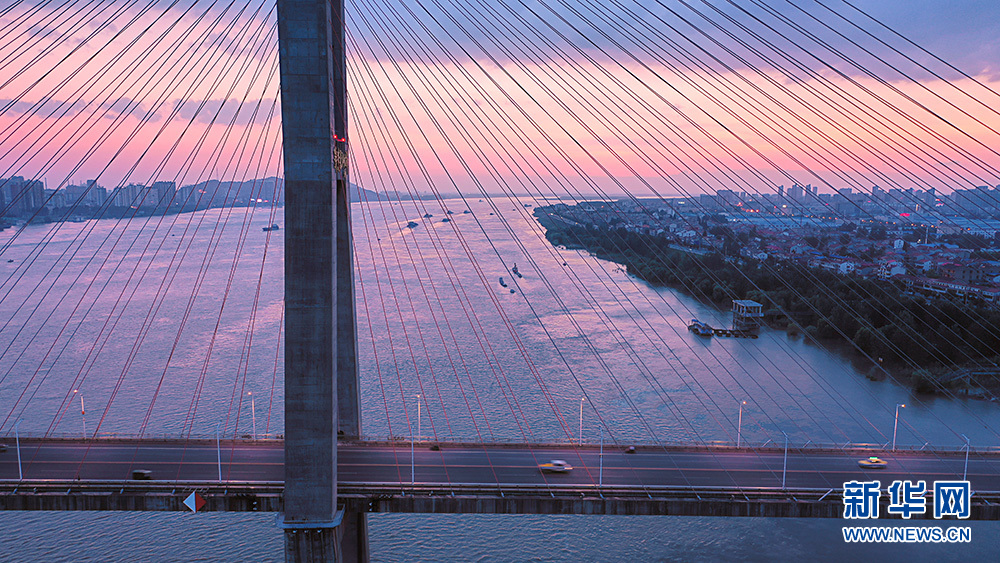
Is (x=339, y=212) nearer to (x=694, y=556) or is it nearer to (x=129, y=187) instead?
(x=694, y=556)

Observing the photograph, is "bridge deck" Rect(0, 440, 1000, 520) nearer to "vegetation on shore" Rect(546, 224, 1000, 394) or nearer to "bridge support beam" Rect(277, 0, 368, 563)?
"bridge support beam" Rect(277, 0, 368, 563)

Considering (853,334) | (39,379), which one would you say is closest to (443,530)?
(39,379)

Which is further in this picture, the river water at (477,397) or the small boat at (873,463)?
the river water at (477,397)

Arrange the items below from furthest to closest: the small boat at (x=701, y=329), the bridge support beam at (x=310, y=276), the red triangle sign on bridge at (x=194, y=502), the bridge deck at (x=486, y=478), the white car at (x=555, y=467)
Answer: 1. the small boat at (x=701, y=329)
2. the white car at (x=555, y=467)
3. the bridge deck at (x=486, y=478)
4. the red triangle sign on bridge at (x=194, y=502)
5. the bridge support beam at (x=310, y=276)

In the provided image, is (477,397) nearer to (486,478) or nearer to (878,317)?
(486,478)

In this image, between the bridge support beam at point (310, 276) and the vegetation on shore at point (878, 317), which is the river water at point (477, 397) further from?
the bridge support beam at point (310, 276)

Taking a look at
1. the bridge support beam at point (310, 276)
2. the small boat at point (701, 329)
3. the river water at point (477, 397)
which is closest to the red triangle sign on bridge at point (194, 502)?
the bridge support beam at point (310, 276)

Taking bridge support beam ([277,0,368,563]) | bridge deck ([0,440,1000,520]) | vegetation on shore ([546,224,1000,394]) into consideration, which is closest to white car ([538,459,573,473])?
bridge deck ([0,440,1000,520])
